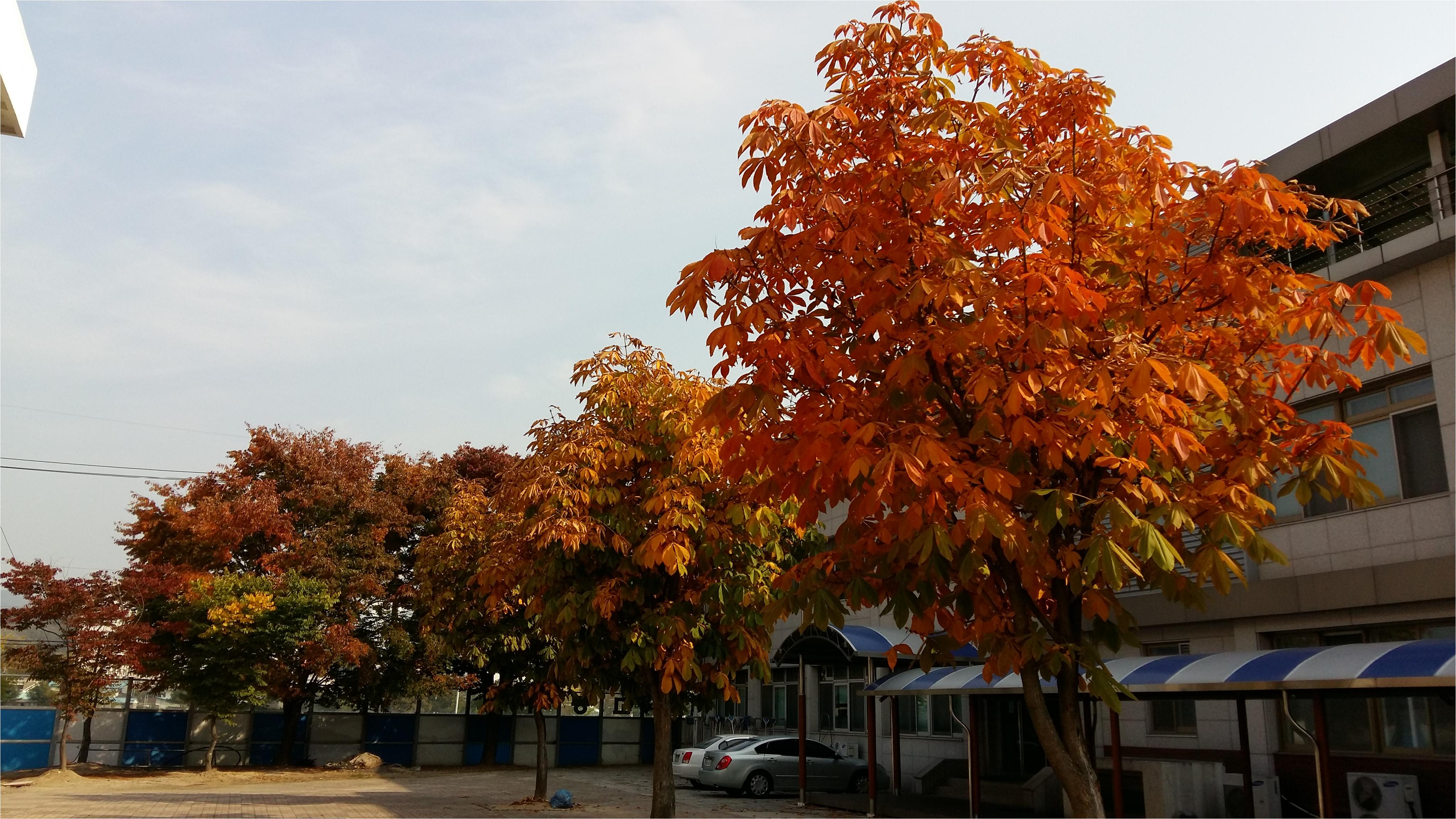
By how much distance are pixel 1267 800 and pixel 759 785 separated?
12.2m

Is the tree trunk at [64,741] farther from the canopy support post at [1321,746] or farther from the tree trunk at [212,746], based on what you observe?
the canopy support post at [1321,746]

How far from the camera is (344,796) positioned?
74.0 ft

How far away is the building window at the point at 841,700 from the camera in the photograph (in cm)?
2683

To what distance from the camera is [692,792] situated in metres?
25.3

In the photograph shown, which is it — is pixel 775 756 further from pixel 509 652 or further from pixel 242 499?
pixel 242 499

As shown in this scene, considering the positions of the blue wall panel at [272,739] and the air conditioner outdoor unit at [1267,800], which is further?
the blue wall panel at [272,739]

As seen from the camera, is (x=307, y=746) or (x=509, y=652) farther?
(x=307, y=746)

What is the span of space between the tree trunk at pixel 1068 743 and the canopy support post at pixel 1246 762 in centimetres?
822

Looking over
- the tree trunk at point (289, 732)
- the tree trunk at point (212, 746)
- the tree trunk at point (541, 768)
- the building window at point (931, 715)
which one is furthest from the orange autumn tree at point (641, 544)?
the tree trunk at point (289, 732)

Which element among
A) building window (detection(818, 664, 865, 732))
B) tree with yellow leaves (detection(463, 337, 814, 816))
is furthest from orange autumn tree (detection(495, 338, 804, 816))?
building window (detection(818, 664, 865, 732))

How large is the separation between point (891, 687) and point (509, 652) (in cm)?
994

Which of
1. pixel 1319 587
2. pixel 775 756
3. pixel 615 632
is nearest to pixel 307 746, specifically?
pixel 775 756

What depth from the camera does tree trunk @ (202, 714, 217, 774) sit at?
88.7ft

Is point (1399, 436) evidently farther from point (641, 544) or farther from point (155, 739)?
point (155, 739)
